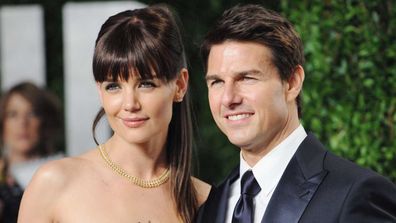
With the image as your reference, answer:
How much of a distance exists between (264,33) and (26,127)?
300 cm

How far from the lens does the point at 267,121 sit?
9.85 feet

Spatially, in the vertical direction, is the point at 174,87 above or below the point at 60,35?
above

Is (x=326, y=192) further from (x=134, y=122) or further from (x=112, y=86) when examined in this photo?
(x=112, y=86)

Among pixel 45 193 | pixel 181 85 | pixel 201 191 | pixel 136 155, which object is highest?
pixel 181 85

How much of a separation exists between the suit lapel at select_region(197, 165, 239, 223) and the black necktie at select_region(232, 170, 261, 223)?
14cm

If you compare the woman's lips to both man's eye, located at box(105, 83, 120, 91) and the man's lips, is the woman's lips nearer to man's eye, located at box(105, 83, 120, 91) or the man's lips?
man's eye, located at box(105, 83, 120, 91)

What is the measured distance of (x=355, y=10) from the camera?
403 centimetres

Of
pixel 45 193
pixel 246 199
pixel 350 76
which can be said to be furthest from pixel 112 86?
pixel 350 76

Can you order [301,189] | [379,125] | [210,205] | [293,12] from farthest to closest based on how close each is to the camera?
[293,12], [379,125], [210,205], [301,189]

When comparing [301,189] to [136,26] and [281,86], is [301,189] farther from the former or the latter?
[136,26]

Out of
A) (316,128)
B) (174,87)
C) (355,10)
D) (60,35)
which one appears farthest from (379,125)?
(60,35)

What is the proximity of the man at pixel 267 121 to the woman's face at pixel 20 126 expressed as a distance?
8.96 feet

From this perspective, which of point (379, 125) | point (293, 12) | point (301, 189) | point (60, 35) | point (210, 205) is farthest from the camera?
point (60, 35)

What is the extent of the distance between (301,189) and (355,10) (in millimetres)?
1405
